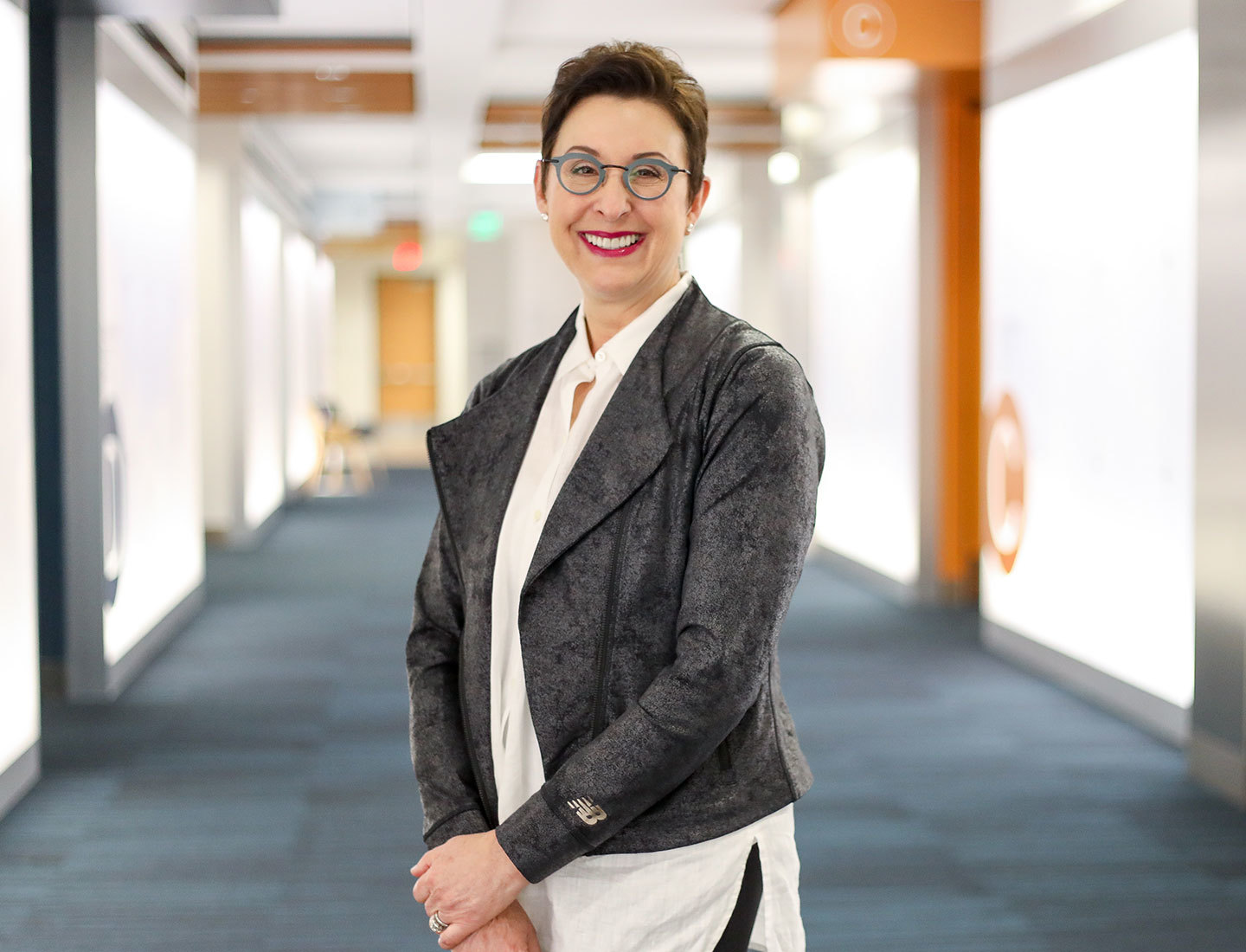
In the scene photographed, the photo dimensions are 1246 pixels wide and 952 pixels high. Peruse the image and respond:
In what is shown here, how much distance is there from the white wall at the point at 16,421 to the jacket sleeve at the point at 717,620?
349 centimetres

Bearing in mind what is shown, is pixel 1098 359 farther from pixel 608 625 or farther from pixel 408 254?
pixel 408 254

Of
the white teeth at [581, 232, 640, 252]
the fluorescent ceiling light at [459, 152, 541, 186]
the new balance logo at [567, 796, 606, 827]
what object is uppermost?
the fluorescent ceiling light at [459, 152, 541, 186]

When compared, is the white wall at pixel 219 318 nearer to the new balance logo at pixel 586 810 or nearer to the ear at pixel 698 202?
the ear at pixel 698 202

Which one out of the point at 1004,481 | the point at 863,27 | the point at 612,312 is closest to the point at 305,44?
the point at 863,27

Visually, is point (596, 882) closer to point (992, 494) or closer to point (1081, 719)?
point (1081, 719)

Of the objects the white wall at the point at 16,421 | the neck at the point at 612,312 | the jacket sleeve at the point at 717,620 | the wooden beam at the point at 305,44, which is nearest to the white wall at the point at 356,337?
the wooden beam at the point at 305,44

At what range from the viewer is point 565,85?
145 centimetres

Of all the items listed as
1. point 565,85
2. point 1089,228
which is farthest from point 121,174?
point 565,85

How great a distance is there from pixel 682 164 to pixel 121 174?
549cm

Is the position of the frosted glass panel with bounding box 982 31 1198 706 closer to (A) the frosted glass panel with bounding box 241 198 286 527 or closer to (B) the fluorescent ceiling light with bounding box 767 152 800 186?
(B) the fluorescent ceiling light with bounding box 767 152 800 186

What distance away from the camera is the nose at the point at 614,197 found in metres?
1.42

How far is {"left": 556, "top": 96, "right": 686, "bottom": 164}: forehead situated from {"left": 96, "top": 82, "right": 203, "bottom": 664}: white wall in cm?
473

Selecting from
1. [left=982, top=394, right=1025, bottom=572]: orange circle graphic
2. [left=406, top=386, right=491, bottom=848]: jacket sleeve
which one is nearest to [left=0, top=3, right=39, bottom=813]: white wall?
[left=406, top=386, right=491, bottom=848]: jacket sleeve

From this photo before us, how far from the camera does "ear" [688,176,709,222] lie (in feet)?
4.98
